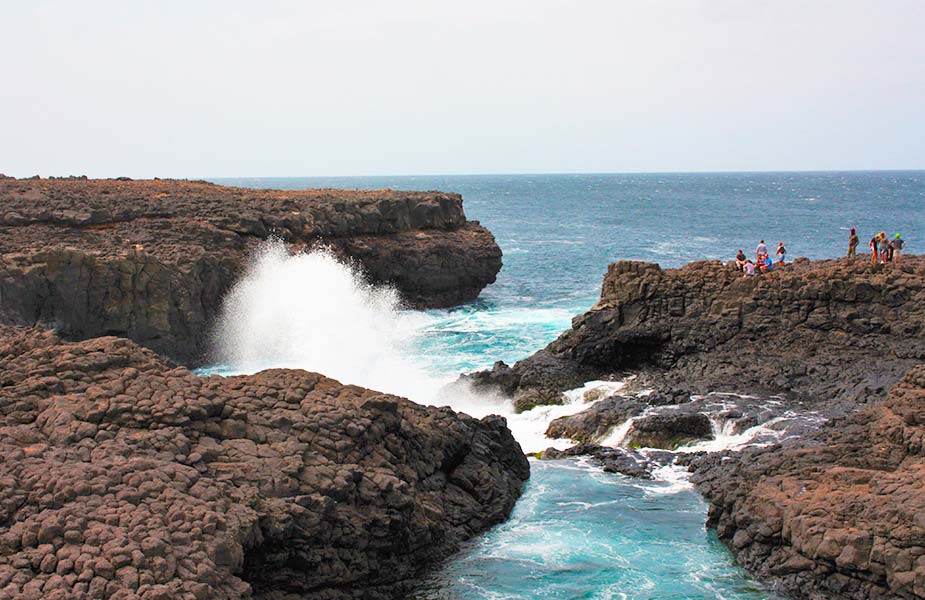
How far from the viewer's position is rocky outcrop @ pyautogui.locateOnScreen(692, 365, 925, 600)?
14.7 metres

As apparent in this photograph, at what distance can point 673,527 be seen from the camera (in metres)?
18.8

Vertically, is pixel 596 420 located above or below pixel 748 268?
below

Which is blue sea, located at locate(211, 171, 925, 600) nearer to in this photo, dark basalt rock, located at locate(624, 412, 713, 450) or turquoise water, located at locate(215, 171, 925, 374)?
turquoise water, located at locate(215, 171, 925, 374)

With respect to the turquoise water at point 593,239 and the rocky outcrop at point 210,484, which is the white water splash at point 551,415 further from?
the turquoise water at point 593,239

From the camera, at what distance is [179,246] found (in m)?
36.8

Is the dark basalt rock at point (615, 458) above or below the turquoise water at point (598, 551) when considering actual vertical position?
above

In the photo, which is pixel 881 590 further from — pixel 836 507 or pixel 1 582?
pixel 1 582

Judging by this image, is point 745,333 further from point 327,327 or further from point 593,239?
point 593,239

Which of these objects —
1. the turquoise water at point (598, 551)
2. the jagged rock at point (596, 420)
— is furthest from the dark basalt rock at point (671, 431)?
the turquoise water at point (598, 551)

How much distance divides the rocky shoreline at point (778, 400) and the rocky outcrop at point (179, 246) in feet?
42.0

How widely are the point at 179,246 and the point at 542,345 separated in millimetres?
14962

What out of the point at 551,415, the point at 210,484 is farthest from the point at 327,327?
the point at 210,484

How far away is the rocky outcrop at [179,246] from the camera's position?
33312 mm

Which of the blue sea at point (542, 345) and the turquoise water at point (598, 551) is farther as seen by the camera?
the blue sea at point (542, 345)
